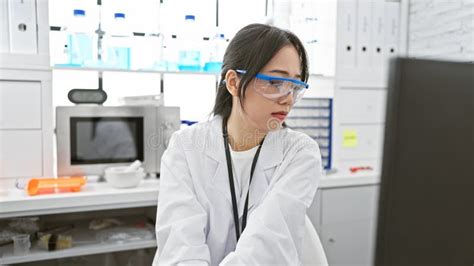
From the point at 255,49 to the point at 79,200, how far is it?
101 centimetres

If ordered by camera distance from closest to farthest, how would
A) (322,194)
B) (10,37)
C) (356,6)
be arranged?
1. (10,37)
2. (322,194)
3. (356,6)

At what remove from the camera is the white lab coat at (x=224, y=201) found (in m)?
1.07

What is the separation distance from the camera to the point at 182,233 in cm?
109

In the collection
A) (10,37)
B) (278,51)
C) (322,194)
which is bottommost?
(322,194)

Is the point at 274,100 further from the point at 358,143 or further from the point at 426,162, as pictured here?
the point at 358,143

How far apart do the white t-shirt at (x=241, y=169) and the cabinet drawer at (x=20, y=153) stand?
111 cm

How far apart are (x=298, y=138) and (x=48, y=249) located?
1.17m

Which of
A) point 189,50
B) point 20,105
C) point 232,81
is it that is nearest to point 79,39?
point 20,105

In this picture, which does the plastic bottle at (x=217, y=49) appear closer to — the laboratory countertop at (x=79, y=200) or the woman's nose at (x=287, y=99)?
Result: the laboratory countertop at (x=79, y=200)

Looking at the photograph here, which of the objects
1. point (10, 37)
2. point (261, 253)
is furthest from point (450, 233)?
point (10, 37)

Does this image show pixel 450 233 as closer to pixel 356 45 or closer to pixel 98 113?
pixel 98 113

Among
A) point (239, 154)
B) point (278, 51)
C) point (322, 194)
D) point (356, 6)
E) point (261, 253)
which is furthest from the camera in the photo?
point (356, 6)

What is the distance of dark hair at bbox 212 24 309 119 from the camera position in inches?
45.0

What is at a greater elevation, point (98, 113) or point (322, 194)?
point (98, 113)
